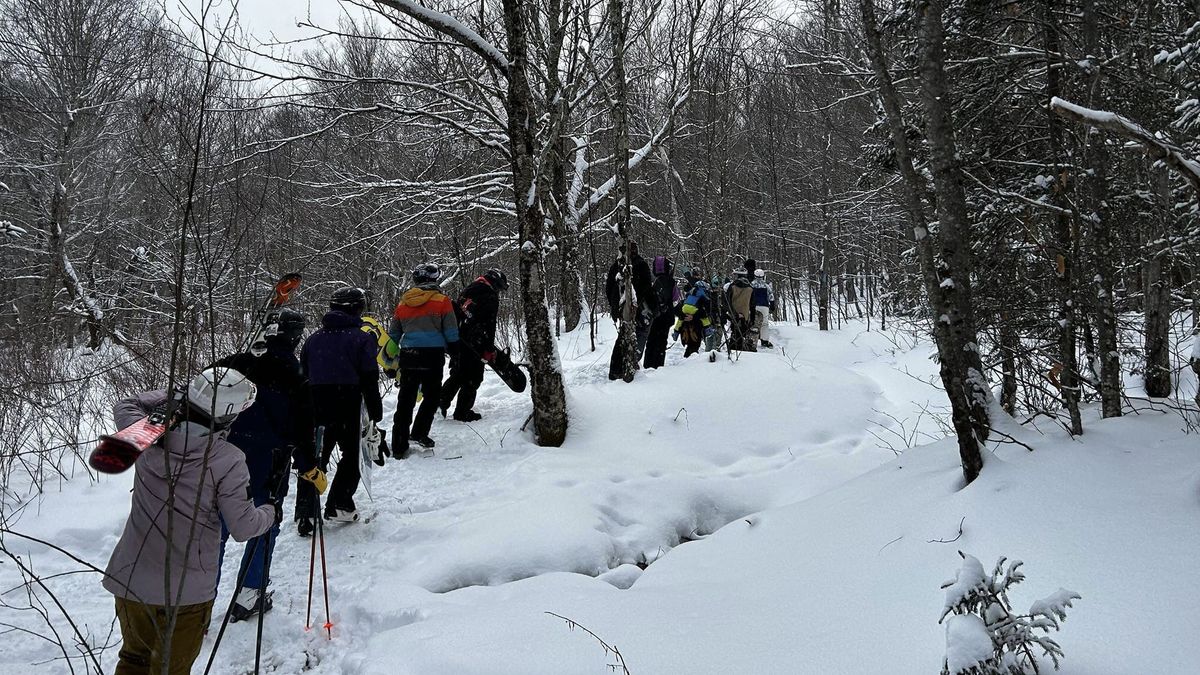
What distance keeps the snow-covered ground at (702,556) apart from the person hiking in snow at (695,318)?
183 inches

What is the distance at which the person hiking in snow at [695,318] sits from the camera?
10977 mm

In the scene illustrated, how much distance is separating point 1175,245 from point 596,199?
1007 centimetres

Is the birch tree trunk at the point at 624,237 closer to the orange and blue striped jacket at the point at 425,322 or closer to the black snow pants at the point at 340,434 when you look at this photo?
the orange and blue striped jacket at the point at 425,322

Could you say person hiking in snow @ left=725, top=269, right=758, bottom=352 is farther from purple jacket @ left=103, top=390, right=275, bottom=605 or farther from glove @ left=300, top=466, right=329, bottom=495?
purple jacket @ left=103, top=390, right=275, bottom=605

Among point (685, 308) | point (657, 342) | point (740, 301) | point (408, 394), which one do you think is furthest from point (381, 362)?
point (740, 301)

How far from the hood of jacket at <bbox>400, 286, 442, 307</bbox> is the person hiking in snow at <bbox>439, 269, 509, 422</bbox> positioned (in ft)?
1.21

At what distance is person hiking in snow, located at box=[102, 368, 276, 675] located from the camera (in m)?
2.47

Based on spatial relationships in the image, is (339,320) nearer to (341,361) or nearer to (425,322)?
(341,361)

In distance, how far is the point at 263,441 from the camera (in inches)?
152

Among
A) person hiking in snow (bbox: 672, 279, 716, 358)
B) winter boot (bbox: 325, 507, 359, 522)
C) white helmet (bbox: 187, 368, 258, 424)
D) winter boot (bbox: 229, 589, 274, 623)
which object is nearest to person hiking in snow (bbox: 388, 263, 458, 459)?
winter boot (bbox: 325, 507, 359, 522)

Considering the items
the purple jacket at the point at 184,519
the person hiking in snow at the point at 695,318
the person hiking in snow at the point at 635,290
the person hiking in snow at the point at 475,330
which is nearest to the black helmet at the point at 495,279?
the person hiking in snow at the point at 475,330

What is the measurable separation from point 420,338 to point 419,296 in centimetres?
42

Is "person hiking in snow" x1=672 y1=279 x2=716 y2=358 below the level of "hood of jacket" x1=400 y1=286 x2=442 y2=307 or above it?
below

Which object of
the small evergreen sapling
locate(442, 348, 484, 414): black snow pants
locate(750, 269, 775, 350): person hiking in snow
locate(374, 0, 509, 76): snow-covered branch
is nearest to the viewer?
the small evergreen sapling
